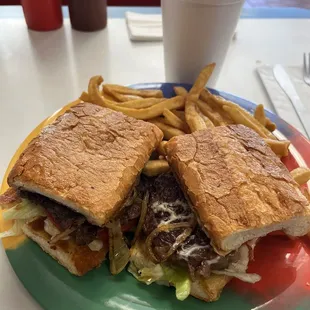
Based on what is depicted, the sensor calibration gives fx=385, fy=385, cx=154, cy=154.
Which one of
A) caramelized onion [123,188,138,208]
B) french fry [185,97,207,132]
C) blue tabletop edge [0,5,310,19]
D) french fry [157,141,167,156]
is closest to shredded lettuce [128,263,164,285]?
caramelized onion [123,188,138,208]

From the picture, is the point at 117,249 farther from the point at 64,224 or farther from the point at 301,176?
the point at 301,176

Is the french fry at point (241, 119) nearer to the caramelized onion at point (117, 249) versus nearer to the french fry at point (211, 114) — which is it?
the french fry at point (211, 114)

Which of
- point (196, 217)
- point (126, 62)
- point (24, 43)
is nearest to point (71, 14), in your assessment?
point (24, 43)

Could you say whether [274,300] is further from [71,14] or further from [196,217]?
[71,14]

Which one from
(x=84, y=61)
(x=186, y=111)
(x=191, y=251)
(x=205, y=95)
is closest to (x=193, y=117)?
(x=186, y=111)

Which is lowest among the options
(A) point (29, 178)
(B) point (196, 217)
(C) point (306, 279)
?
(C) point (306, 279)

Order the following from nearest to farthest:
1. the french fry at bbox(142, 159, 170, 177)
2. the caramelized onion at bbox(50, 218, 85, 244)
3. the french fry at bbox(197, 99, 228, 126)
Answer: the caramelized onion at bbox(50, 218, 85, 244) < the french fry at bbox(142, 159, 170, 177) < the french fry at bbox(197, 99, 228, 126)

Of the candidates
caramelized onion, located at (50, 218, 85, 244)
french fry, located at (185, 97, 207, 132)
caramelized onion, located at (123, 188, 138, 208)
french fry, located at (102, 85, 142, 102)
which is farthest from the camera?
french fry, located at (102, 85, 142, 102)

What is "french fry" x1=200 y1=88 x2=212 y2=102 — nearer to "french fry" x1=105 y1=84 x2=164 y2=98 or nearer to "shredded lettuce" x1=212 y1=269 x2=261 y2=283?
"french fry" x1=105 y1=84 x2=164 y2=98
